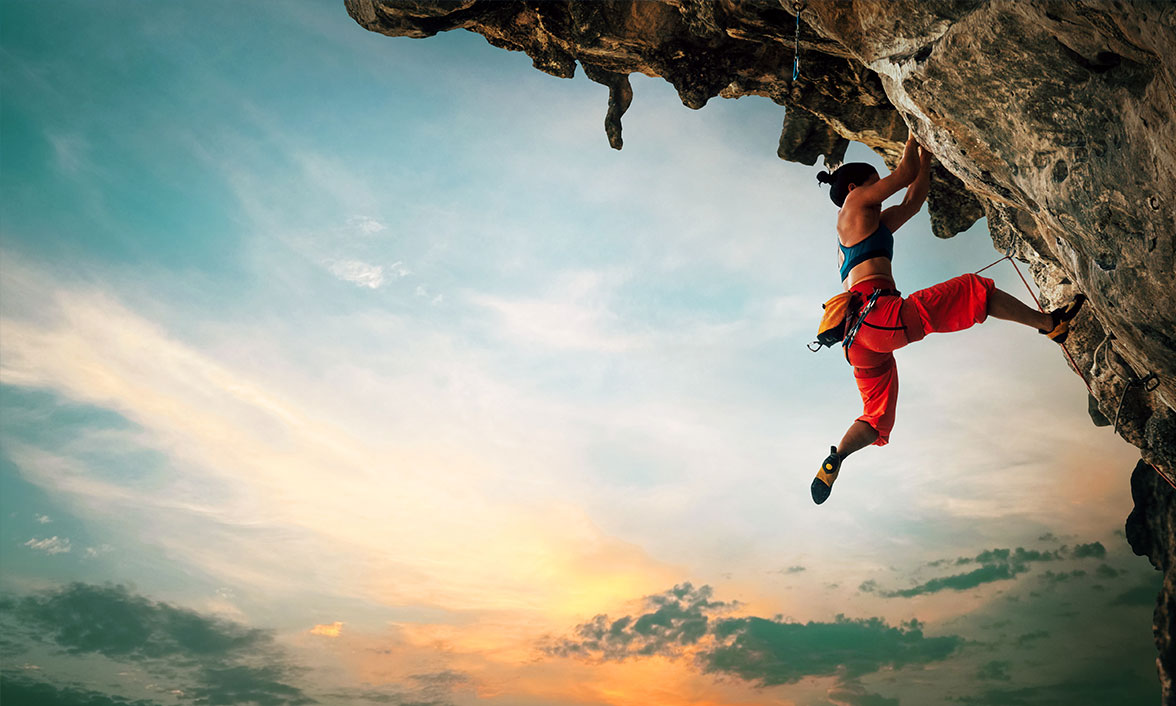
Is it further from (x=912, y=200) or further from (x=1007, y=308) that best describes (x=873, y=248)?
(x=1007, y=308)

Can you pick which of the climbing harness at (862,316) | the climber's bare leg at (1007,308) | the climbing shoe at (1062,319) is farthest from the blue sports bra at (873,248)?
the climbing shoe at (1062,319)

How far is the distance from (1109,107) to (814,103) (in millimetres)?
5077

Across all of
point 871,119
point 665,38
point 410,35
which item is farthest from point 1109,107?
point 410,35

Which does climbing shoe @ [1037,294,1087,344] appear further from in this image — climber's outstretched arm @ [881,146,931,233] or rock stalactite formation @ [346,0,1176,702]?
climber's outstretched arm @ [881,146,931,233]

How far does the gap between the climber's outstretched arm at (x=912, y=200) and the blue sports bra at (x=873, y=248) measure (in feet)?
0.67

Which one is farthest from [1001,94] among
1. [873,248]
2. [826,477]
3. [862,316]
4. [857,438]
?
[826,477]

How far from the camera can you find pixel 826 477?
6.42 metres

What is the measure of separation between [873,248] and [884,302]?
687mm

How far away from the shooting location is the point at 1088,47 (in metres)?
4.08

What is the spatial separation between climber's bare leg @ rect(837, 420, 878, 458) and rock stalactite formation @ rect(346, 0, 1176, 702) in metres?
2.24

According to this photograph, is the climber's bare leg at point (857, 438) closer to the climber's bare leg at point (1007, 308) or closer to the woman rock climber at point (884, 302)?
the woman rock climber at point (884, 302)

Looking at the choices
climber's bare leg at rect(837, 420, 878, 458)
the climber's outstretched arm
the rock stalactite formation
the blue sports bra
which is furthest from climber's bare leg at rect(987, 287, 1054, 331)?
climber's bare leg at rect(837, 420, 878, 458)

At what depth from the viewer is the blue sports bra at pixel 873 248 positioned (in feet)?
20.5

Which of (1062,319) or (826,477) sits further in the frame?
(826,477)
